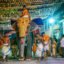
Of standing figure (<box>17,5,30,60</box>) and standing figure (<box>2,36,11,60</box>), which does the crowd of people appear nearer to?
standing figure (<box>17,5,30,60</box>)

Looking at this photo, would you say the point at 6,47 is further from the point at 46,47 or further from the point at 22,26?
the point at 46,47

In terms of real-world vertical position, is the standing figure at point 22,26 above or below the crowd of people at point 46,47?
above

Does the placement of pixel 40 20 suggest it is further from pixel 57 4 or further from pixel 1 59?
pixel 1 59

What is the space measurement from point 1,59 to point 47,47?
1.73ft

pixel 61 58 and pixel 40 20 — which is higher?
pixel 40 20

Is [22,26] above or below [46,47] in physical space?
above

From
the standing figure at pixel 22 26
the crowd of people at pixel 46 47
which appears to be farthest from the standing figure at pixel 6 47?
the crowd of people at pixel 46 47

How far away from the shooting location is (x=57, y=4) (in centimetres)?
382

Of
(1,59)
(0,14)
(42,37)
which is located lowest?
(1,59)

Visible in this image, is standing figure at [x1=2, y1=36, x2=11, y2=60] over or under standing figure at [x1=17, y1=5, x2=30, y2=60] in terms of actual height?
under

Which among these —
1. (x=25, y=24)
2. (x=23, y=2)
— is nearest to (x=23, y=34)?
A: (x=25, y=24)

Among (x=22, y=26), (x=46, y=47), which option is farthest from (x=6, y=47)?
(x=46, y=47)

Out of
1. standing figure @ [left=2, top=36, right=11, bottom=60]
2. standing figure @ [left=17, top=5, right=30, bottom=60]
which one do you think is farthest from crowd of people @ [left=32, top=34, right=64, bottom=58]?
standing figure @ [left=2, top=36, right=11, bottom=60]

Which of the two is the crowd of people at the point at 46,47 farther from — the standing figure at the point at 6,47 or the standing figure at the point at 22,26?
the standing figure at the point at 6,47
